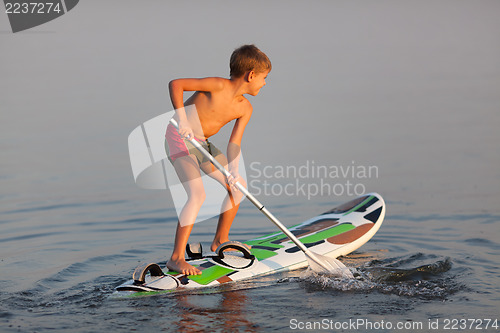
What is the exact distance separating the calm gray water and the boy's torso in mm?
1438

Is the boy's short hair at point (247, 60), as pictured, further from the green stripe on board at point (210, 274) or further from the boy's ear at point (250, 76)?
the green stripe on board at point (210, 274)

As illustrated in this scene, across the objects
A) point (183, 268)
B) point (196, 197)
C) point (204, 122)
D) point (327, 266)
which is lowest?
point (327, 266)

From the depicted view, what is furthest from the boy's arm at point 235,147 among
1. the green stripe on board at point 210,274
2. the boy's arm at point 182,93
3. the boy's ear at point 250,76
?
the green stripe on board at point 210,274

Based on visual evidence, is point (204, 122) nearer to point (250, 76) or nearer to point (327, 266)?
point (250, 76)

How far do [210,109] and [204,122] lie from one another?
131 mm

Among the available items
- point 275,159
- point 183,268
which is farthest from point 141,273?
point 275,159

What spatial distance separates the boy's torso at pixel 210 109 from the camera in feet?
19.4

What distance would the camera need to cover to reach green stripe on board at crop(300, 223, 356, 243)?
21.7ft

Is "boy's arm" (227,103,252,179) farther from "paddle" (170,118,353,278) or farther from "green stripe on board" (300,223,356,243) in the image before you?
"green stripe on board" (300,223,356,243)

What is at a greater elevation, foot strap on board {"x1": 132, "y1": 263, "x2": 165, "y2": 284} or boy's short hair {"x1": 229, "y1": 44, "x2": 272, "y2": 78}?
boy's short hair {"x1": 229, "y1": 44, "x2": 272, "y2": 78}

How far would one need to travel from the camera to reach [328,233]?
6.77 meters

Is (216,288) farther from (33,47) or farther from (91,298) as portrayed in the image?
(33,47)

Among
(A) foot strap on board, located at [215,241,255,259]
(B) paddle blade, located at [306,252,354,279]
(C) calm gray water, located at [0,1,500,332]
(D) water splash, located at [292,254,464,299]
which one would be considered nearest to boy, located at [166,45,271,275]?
(A) foot strap on board, located at [215,241,255,259]

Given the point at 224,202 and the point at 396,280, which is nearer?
the point at 396,280
